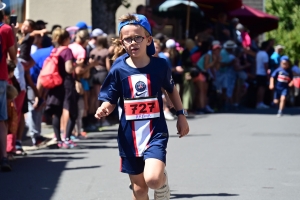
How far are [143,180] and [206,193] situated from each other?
208cm

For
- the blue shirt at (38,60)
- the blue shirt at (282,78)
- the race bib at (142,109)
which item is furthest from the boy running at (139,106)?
the blue shirt at (282,78)

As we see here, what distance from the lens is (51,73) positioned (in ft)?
41.0

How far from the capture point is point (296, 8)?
3572 cm

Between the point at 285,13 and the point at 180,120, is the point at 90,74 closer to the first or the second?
the point at 180,120

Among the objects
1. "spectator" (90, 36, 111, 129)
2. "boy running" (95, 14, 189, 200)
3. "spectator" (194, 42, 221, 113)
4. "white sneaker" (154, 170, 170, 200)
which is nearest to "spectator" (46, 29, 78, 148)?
"spectator" (90, 36, 111, 129)

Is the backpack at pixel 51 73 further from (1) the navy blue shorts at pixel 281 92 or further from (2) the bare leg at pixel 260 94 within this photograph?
(2) the bare leg at pixel 260 94

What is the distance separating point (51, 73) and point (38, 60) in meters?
0.88

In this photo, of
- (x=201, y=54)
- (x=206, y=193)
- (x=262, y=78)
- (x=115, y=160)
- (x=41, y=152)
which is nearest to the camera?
(x=206, y=193)

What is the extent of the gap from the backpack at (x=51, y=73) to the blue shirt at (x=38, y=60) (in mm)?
610

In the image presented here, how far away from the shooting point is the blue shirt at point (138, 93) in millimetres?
6473

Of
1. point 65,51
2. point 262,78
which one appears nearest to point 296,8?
point 262,78

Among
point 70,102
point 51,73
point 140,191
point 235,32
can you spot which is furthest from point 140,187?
point 235,32

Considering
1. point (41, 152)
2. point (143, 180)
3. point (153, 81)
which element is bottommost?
point (41, 152)

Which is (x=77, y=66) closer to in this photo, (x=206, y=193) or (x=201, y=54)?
(x=206, y=193)
